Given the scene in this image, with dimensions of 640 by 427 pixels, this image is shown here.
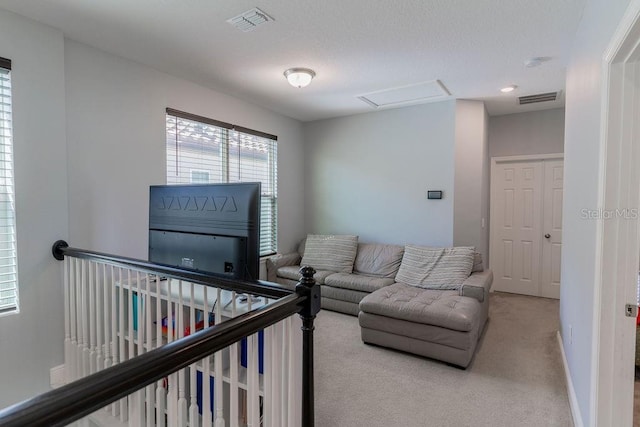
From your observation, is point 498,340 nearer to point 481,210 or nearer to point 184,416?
point 481,210

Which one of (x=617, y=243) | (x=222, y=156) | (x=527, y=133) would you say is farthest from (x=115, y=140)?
(x=527, y=133)

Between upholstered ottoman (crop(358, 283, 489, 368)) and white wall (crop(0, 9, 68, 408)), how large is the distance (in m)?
2.57

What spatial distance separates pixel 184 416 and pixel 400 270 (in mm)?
3023

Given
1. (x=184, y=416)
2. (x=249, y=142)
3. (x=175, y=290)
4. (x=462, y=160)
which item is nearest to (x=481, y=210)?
(x=462, y=160)

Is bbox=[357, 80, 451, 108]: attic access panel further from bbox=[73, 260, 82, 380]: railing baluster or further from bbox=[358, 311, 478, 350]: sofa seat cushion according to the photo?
bbox=[73, 260, 82, 380]: railing baluster

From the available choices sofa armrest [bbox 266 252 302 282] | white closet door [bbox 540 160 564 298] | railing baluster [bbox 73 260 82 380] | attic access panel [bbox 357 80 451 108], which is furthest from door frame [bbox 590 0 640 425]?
white closet door [bbox 540 160 564 298]

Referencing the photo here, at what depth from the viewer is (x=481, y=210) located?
169 inches

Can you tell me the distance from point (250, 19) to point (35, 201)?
2009 mm

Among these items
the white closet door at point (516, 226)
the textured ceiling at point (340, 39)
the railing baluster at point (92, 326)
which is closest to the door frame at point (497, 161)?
the white closet door at point (516, 226)

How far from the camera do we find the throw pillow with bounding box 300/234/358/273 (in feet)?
14.5

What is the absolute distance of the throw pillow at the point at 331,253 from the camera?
174 inches

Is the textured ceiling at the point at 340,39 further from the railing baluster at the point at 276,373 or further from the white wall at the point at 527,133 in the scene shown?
the railing baluster at the point at 276,373

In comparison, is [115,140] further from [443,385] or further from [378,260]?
[443,385]

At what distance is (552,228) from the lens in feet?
15.0
